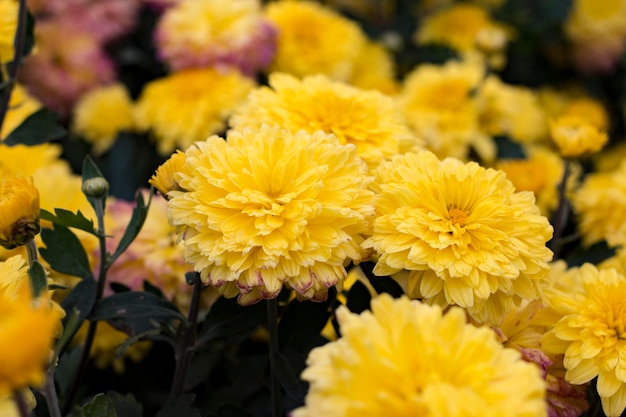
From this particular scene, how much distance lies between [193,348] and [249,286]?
18 centimetres

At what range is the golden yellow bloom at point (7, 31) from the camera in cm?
98

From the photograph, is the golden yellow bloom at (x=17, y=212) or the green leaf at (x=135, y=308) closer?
the golden yellow bloom at (x=17, y=212)

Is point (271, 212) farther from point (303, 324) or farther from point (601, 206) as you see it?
point (601, 206)

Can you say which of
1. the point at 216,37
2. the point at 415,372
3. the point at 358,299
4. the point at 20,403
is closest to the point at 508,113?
the point at 216,37

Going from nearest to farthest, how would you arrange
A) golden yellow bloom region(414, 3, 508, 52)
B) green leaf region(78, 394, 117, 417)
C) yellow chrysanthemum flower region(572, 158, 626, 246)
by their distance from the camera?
green leaf region(78, 394, 117, 417) → yellow chrysanthemum flower region(572, 158, 626, 246) → golden yellow bloom region(414, 3, 508, 52)

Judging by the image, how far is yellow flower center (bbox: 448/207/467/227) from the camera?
0.66 m

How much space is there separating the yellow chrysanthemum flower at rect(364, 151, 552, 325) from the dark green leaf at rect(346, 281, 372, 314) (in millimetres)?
126

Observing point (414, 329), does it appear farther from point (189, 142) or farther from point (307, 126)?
point (189, 142)

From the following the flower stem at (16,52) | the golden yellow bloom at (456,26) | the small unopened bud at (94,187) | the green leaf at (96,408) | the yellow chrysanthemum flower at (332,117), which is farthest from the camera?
the golden yellow bloom at (456,26)

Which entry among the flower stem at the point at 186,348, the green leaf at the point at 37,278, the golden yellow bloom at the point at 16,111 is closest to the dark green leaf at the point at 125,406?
the flower stem at the point at 186,348

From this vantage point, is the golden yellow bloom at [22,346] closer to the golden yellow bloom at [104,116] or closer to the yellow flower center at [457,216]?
the yellow flower center at [457,216]

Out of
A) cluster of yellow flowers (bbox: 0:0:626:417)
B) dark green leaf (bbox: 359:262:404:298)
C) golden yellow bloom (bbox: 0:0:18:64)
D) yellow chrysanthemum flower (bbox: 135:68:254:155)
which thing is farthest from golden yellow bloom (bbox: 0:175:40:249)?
yellow chrysanthemum flower (bbox: 135:68:254:155)

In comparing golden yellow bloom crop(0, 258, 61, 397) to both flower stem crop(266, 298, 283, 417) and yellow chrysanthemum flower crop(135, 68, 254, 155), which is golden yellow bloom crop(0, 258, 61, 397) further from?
yellow chrysanthemum flower crop(135, 68, 254, 155)

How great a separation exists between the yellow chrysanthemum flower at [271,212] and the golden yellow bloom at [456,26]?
121cm
